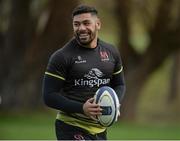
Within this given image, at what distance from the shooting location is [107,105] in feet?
Result: 21.7

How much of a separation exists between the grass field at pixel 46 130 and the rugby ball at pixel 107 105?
10.1 metres

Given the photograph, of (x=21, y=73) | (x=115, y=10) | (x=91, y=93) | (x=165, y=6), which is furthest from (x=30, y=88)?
(x=91, y=93)

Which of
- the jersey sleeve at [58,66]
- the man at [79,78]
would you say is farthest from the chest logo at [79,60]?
the jersey sleeve at [58,66]

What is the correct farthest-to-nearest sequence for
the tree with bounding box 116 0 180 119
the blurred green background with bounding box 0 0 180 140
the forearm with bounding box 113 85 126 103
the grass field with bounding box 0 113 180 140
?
the blurred green background with bounding box 0 0 180 140 → the tree with bounding box 116 0 180 119 → the grass field with bounding box 0 113 180 140 → the forearm with bounding box 113 85 126 103

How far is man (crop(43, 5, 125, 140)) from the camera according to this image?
6.62 m

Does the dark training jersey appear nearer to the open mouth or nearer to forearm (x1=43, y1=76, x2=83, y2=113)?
forearm (x1=43, y1=76, x2=83, y2=113)

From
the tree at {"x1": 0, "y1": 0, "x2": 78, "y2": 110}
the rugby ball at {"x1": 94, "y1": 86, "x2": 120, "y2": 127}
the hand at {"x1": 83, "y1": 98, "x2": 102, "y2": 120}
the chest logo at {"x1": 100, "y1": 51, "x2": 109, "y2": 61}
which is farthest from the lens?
the tree at {"x1": 0, "y1": 0, "x2": 78, "y2": 110}

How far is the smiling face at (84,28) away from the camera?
21.9 feet

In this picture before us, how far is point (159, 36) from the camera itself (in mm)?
23109

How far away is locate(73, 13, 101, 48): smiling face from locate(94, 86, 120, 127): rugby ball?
20.1 inches

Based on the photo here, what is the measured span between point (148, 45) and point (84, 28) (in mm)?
17320

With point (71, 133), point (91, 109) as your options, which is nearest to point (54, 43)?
point (71, 133)

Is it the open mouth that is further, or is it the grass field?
the grass field

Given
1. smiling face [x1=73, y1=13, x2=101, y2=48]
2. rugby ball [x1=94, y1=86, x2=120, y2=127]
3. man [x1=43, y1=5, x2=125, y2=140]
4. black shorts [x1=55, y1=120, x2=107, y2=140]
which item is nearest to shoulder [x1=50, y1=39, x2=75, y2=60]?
man [x1=43, y1=5, x2=125, y2=140]
